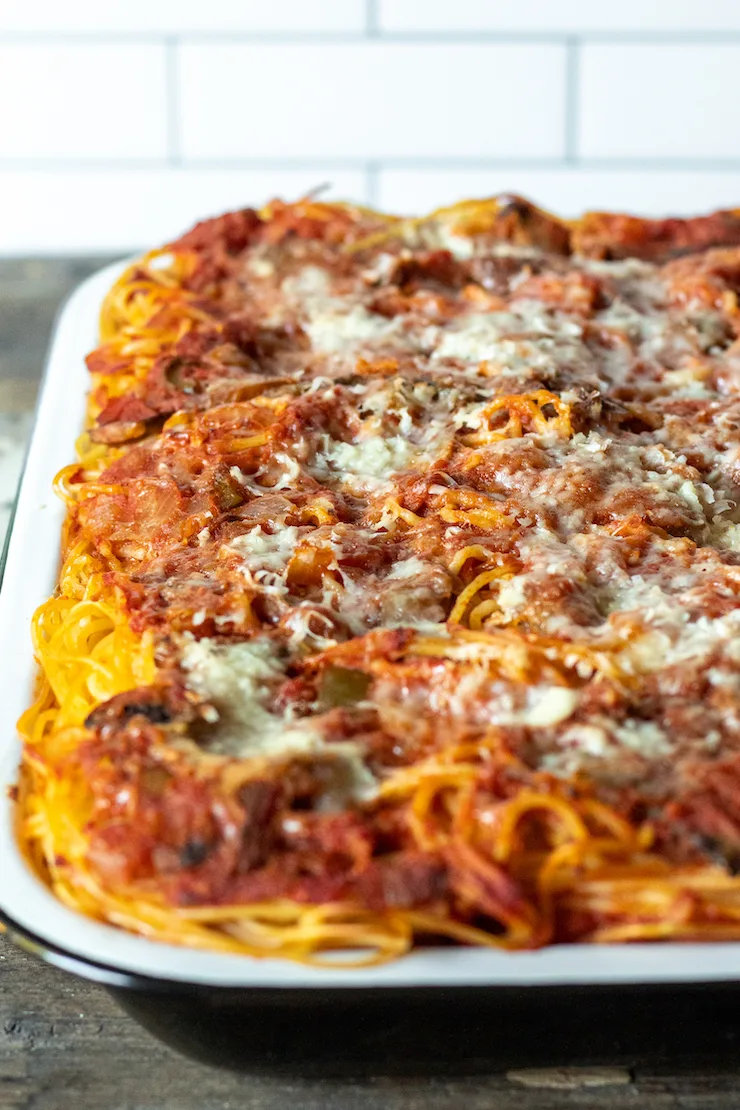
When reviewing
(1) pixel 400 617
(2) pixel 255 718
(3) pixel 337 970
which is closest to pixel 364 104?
(1) pixel 400 617

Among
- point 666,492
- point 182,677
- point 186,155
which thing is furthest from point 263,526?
point 186,155

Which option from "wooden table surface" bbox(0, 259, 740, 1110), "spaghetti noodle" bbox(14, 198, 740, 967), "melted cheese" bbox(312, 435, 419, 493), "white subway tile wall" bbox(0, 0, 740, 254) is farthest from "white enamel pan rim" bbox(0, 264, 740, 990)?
"white subway tile wall" bbox(0, 0, 740, 254)

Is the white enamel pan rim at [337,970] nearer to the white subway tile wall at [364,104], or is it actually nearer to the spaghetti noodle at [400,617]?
the spaghetti noodle at [400,617]

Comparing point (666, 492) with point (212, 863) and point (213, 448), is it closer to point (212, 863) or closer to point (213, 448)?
point (213, 448)

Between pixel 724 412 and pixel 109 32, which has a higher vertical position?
pixel 109 32

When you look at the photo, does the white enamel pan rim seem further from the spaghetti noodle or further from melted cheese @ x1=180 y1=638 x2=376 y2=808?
melted cheese @ x1=180 y1=638 x2=376 y2=808

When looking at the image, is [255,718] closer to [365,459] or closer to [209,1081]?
[209,1081]

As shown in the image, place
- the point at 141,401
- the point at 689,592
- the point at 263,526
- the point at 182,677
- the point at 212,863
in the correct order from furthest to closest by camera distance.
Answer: the point at 141,401, the point at 263,526, the point at 689,592, the point at 182,677, the point at 212,863
